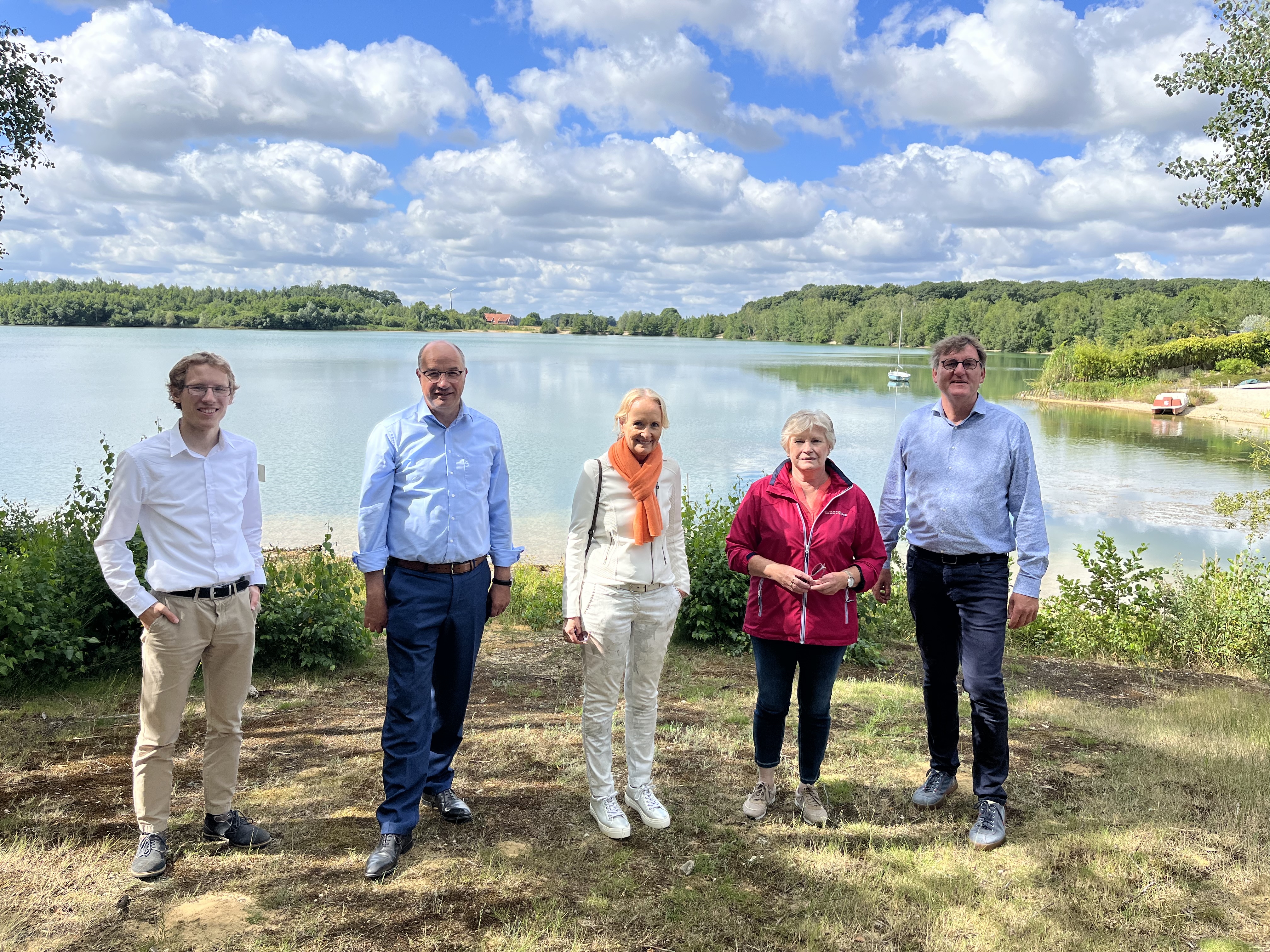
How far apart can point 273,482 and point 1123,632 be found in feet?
59.5

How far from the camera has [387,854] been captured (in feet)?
11.0

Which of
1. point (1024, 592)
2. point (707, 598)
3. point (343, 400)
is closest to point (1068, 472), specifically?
point (707, 598)

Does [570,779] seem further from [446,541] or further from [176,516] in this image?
[176,516]

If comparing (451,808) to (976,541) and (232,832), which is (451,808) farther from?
(976,541)

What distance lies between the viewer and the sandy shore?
4200 cm

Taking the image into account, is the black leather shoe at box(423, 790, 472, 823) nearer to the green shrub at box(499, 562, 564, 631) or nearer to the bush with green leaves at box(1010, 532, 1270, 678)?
the green shrub at box(499, 562, 564, 631)

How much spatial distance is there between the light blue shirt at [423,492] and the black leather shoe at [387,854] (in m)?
Result: 1.15

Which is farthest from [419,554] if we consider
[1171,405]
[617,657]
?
[1171,405]

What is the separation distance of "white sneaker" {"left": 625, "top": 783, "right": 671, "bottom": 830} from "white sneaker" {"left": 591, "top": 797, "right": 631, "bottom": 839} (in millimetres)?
88

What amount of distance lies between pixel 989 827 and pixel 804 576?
148cm

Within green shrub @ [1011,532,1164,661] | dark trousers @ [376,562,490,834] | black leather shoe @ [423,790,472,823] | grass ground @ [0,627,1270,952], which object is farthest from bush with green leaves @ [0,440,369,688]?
green shrub @ [1011,532,1164,661]

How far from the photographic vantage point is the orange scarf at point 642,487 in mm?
3564

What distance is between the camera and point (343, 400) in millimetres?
36219

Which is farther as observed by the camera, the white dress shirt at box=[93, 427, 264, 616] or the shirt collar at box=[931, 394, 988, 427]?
the shirt collar at box=[931, 394, 988, 427]
